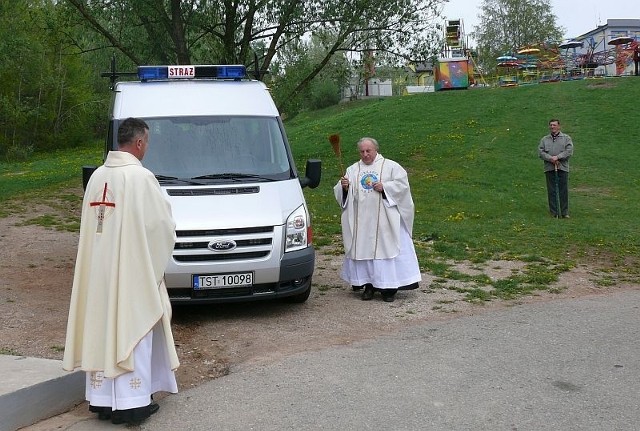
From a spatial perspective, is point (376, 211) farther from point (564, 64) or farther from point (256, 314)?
point (564, 64)

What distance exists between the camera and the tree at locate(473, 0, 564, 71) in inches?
3100

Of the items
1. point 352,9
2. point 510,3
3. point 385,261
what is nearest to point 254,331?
point 385,261

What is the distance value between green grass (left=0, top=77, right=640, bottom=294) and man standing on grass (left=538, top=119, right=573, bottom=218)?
15.3 inches

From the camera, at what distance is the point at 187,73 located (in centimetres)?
1014

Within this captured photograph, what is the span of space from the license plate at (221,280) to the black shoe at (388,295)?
1966 mm

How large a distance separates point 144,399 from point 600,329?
4.72 metres

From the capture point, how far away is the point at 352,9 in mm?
20359

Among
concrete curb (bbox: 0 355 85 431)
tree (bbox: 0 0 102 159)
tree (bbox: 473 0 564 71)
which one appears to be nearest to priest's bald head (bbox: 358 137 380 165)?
concrete curb (bbox: 0 355 85 431)

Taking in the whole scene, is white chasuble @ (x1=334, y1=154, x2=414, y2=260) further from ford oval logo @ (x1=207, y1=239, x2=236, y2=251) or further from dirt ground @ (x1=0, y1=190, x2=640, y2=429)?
ford oval logo @ (x1=207, y1=239, x2=236, y2=251)

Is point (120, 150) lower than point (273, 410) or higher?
higher

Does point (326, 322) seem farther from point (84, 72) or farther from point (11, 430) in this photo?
point (84, 72)

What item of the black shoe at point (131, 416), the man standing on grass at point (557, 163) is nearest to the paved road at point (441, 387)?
the black shoe at point (131, 416)

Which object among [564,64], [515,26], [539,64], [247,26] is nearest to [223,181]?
[247,26]

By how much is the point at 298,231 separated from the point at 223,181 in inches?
38.4
